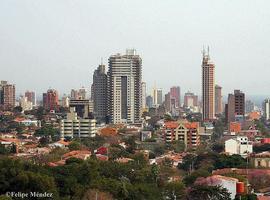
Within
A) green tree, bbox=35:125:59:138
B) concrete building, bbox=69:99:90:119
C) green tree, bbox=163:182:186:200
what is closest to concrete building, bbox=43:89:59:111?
concrete building, bbox=69:99:90:119

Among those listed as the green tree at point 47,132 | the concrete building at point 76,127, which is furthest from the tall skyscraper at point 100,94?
the concrete building at point 76,127

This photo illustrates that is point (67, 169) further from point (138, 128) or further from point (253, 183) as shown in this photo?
point (138, 128)

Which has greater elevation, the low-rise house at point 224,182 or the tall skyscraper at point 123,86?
the tall skyscraper at point 123,86

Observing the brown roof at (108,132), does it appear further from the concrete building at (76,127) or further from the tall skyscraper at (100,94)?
the tall skyscraper at (100,94)

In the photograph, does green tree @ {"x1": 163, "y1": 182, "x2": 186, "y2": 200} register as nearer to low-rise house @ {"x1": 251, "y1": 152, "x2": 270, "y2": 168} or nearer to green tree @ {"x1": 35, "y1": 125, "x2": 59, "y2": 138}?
low-rise house @ {"x1": 251, "y1": 152, "x2": 270, "y2": 168}

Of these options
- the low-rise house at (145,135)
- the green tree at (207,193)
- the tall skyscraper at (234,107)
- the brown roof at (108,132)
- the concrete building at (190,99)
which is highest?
the concrete building at (190,99)

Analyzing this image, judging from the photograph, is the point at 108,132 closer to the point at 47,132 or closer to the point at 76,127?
the point at 76,127
